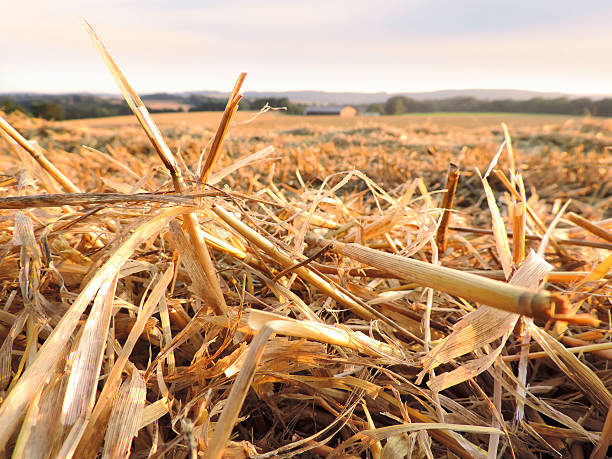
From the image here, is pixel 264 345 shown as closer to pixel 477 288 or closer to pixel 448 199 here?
pixel 477 288

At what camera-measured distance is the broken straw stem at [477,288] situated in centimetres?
21

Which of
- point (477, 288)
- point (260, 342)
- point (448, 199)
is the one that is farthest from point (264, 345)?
point (448, 199)

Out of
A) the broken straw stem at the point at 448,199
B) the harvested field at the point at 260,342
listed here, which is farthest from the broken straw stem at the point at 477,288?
the broken straw stem at the point at 448,199

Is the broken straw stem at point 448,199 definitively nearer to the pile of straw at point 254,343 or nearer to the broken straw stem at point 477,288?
the pile of straw at point 254,343

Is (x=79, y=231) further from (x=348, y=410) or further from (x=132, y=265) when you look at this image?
(x=348, y=410)

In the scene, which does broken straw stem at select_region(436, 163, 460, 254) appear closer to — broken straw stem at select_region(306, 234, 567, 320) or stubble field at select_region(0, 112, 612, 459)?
stubble field at select_region(0, 112, 612, 459)

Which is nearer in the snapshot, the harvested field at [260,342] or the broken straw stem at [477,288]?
the broken straw stem at [477,288]

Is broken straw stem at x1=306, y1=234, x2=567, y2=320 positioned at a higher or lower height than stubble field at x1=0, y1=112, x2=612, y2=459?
higher

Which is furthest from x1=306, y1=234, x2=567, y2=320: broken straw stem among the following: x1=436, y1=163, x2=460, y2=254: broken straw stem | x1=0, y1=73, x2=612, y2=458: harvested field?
x1=436, y1=163, x2=460, y2=254: broken straw stem

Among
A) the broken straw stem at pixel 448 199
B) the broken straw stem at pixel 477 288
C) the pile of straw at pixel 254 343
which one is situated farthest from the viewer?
the broken straw stem at pixel 448 199

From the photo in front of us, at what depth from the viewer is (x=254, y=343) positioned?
288 mm

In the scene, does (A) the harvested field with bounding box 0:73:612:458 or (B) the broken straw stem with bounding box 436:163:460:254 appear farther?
(B) the broken straw stem with bounding box 436:163:460:254

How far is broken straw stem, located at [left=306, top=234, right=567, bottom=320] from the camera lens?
214mm

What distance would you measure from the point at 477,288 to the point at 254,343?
6.2 inches
